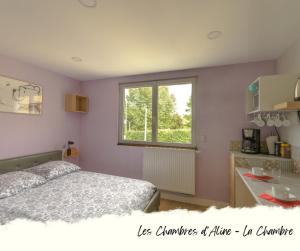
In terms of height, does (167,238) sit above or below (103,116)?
below

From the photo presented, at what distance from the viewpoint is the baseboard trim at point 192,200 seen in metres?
2.43

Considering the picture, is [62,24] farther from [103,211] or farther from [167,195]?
[167,195]

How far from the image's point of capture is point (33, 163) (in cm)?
237

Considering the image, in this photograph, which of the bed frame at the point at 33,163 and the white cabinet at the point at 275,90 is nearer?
the white cabinet at the point at 275,90

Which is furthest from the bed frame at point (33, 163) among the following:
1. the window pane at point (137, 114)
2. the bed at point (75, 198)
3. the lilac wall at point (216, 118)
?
the window pane at point (137, 114)

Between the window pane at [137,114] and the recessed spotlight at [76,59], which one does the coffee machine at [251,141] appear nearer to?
the window pane at [137,114]

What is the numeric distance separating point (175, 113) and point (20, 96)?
7.96 feet

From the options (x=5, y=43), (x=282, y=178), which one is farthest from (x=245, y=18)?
(x=5, y=43)

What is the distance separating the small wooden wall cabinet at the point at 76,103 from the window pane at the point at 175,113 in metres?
1.57

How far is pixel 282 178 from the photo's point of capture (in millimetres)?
1532

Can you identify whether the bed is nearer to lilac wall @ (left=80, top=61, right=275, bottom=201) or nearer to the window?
lilac wall @ (left=80, top=61, right=275, bottom=201)

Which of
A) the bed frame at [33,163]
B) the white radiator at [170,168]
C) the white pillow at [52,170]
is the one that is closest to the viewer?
the bed frame at [33,163]

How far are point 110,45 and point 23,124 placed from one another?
1.80 m

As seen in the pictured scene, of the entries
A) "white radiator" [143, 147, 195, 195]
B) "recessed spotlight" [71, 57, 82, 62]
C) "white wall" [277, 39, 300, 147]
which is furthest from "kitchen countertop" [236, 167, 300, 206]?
"recessed spotlight" [71, 57, 82, 62]
